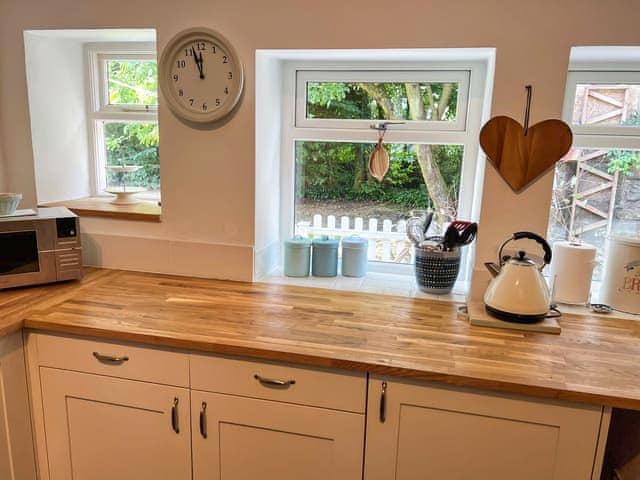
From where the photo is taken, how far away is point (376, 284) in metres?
2.05

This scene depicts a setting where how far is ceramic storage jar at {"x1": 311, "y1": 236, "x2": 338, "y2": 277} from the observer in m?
2.10

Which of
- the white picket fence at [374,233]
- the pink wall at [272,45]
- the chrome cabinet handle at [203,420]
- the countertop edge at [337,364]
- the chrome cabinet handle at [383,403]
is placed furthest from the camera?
the white picket fence at [374,233]

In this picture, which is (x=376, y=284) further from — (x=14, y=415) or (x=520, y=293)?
(x=14, y=415)

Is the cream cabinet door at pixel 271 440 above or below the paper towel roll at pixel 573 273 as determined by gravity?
below

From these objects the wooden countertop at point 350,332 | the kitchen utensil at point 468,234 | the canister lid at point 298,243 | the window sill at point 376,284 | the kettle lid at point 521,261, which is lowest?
the wooden countertop at point 350,332

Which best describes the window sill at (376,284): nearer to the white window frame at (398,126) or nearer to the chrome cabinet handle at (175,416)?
the white window frame at (398,126)

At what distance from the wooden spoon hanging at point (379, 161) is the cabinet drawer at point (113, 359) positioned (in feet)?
3.65

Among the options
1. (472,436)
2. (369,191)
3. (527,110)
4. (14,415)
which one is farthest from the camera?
(369,191)

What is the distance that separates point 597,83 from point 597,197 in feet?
1.46

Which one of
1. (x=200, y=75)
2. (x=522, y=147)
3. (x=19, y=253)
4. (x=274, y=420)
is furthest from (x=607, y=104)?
(x=19, y=253)

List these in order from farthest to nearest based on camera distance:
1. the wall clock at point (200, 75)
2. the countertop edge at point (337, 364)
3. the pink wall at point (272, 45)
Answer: the wall clock at point (200, 75)
the pink wall at point (272, 45)
the countertop edge at point (337, 364)

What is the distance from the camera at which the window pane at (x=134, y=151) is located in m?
2.30

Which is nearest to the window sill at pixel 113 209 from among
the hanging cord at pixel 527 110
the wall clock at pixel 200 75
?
the wall clock at pixel 200 75

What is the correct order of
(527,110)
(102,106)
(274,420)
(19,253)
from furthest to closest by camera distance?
(102,106) < (19,253) < (527,110) < (274,420)
